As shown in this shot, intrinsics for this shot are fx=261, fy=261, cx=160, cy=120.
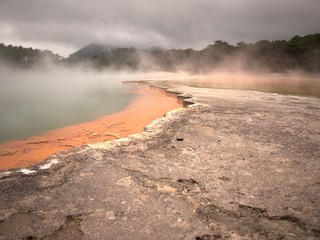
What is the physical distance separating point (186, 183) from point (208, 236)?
909 millimetres

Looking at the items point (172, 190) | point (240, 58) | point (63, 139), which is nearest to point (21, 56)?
point (240, 58)

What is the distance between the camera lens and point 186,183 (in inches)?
124

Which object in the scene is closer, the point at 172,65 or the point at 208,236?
the point at 208,236

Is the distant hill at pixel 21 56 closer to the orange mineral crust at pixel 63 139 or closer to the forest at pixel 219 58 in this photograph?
the forest at pixel 219 58

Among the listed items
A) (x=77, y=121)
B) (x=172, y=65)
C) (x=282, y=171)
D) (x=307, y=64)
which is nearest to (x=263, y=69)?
(x=307, y=64)

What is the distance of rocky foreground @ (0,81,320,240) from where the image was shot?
2.36 m

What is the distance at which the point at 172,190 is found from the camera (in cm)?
299

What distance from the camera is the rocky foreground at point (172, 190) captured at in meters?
2.36

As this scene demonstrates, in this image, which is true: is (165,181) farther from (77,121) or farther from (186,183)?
(77,121)

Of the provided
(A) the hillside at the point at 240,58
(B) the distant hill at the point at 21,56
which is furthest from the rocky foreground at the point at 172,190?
(B) the distant hill at the point at 21,56

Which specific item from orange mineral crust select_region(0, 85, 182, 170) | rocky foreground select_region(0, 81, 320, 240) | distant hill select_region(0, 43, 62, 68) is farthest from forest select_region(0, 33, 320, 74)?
rocky foreground select_region(0, 81, 320, 240)

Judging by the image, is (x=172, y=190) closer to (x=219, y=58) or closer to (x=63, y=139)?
(x=63, y=139)

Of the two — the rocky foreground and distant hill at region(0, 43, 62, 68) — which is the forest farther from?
the rocky foreground

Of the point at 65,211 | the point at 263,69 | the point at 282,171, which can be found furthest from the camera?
the point at 263,69
